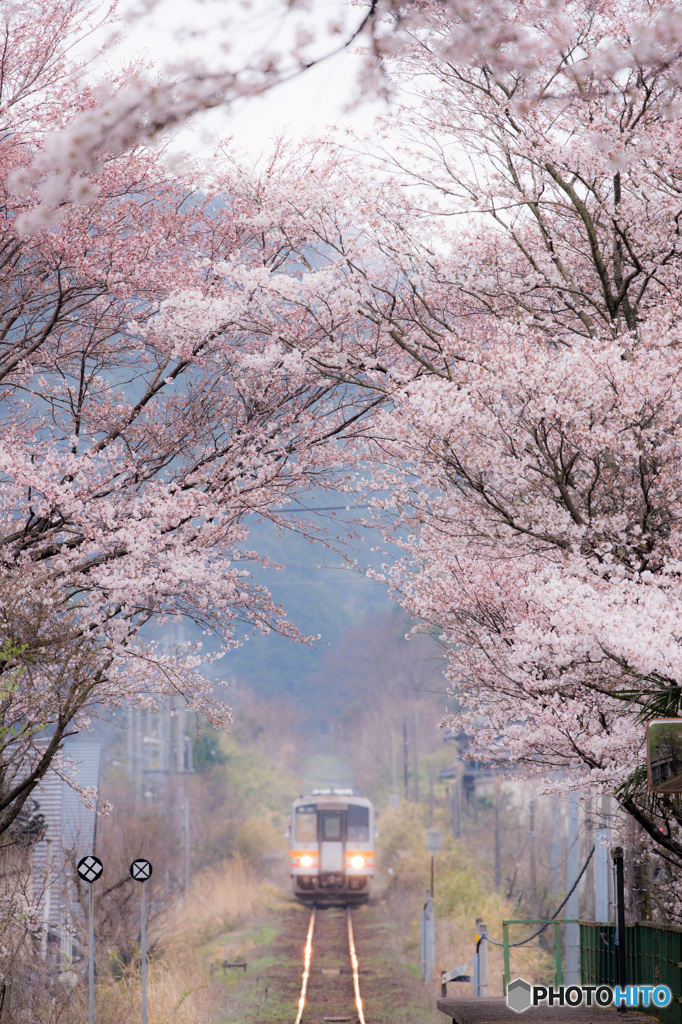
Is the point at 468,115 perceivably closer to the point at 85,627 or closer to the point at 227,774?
the point at 85,627

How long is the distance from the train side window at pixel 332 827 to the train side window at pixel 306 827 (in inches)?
10.2

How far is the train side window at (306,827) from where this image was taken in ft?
88.3

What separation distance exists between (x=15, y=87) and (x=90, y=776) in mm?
20519

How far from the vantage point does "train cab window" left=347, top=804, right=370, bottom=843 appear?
26.8 m

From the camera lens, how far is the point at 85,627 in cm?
896

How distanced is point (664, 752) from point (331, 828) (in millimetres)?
22524

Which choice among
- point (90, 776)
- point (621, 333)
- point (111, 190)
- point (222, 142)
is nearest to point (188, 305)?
point (111, 190)

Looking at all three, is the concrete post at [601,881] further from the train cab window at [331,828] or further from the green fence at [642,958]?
the train cab window at [331,828]

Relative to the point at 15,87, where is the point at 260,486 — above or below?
below

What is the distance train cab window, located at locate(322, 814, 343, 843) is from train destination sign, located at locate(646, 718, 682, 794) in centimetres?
2228

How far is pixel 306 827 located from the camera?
26953 millimetres
